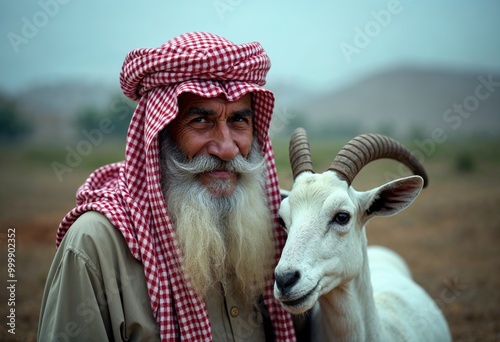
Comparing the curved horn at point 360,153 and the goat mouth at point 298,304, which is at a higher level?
the curved horn at point 360,153

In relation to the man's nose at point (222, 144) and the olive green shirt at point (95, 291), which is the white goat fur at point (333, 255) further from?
the olive green shirt at point (95, 291)

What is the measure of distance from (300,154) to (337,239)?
0.63m

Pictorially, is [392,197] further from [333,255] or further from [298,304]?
[298,304]

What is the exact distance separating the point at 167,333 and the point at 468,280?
21.2 feet

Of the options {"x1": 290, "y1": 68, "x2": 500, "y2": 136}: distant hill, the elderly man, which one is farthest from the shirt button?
{"x1": 290, "y1": 68, "x2": 500, "y2": 136}: distant hill

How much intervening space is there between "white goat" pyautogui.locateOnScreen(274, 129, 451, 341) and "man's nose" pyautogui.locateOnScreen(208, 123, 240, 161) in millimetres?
425

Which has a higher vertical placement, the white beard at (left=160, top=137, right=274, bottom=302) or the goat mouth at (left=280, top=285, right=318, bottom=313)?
the white beard at (left=160, top=137, right=274, bottom=302)

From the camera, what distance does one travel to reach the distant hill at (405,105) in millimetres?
37172

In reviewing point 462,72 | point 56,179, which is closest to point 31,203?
point 56,179

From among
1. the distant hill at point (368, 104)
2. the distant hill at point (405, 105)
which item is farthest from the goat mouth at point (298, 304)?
the distant hill at point (405, 105)

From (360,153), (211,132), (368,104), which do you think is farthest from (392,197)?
(368,104)

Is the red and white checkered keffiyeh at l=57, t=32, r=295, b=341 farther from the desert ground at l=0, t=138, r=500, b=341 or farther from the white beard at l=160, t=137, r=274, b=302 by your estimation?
the desert ground at l=0, t=138, r=500, b=341

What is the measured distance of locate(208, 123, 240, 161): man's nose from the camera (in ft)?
9.01

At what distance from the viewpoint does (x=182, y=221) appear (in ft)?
8.96
